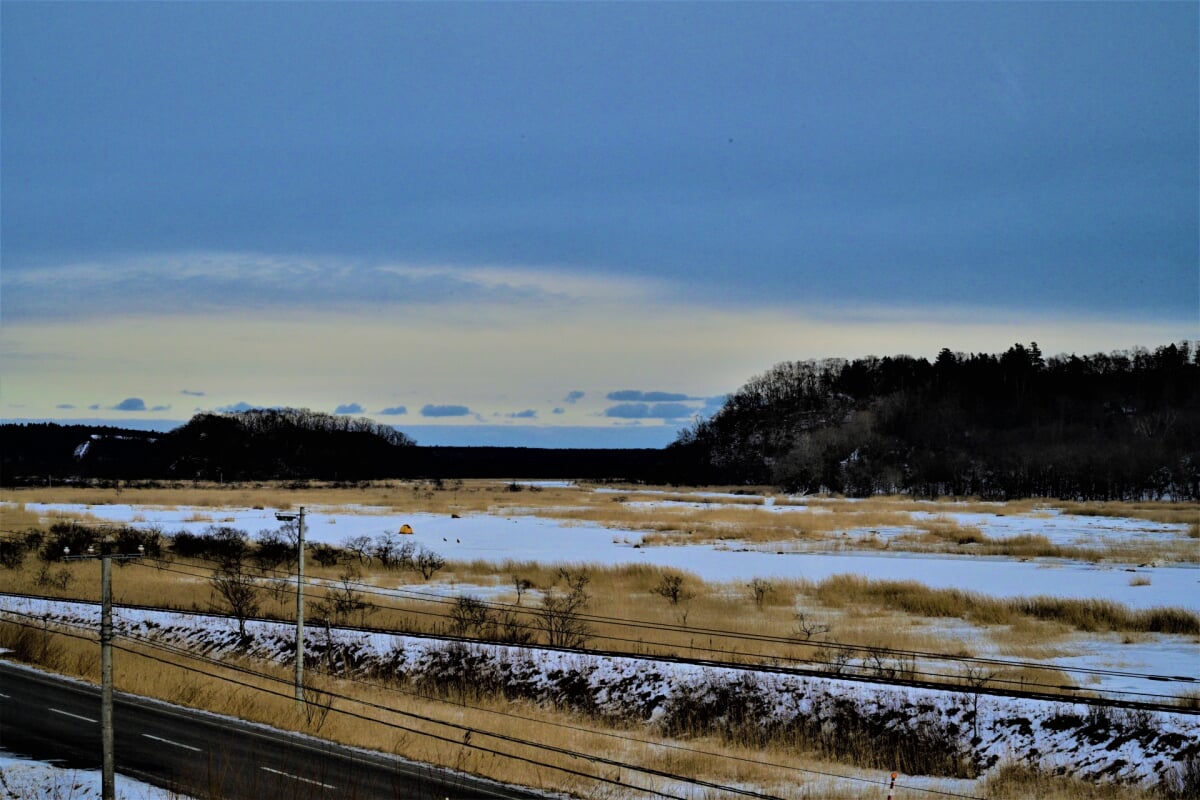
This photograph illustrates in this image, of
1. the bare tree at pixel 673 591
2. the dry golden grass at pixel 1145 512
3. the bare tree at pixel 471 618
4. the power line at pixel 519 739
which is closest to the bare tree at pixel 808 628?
the bare tree at pixel 673 591

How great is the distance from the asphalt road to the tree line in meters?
112

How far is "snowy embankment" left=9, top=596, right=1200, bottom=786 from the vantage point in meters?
16.3

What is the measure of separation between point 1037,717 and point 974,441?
146 m

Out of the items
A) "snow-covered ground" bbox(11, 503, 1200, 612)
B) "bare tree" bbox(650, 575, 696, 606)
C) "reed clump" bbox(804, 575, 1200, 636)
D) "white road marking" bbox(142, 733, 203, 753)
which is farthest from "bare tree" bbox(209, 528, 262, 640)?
"reed clump" bbox(804, 575, 1200, 636)

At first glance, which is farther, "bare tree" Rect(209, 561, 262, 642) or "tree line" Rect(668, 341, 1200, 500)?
"tree line" Rect(668, 341, 1200, 500)

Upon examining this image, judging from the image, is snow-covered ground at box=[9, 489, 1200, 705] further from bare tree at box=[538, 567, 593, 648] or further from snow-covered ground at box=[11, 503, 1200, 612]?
bare tree at box=[538, 567, 593, 648]

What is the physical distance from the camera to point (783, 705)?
65.4 feet

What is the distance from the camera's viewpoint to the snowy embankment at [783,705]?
1633 centimetres

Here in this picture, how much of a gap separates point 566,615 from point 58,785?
638 inches

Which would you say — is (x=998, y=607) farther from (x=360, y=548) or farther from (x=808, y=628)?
(x=360, y=548)

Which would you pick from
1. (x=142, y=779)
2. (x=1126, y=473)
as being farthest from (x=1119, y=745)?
(x=1126, y=473)

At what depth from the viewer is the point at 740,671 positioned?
20891 millimetres

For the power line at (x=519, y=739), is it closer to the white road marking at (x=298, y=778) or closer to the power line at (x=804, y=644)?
the white road marking at (x=298, y=778)

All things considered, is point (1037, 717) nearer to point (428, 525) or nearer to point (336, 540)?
point (336, 540)
